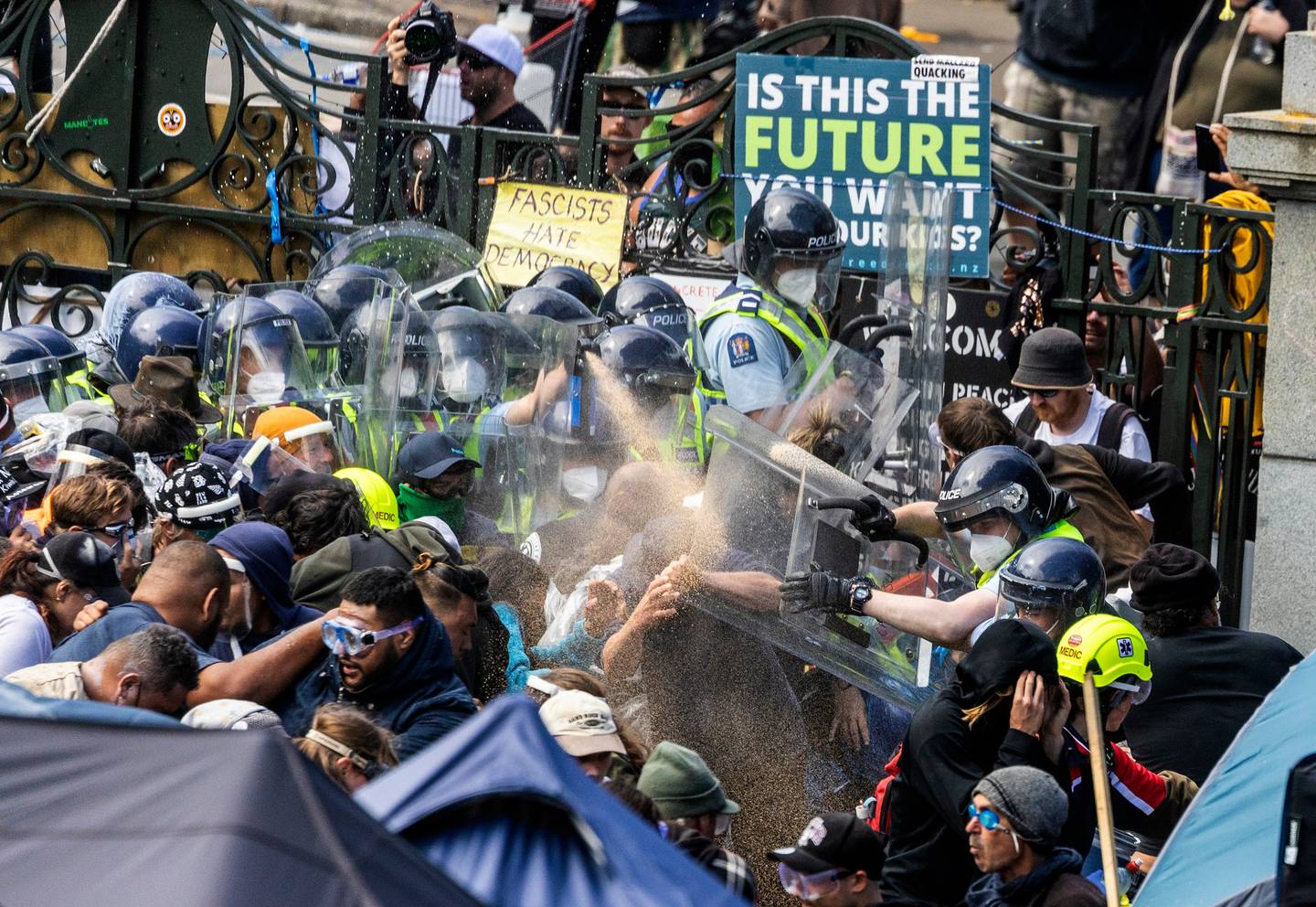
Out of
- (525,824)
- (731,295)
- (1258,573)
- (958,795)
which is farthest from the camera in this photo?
(731,295)

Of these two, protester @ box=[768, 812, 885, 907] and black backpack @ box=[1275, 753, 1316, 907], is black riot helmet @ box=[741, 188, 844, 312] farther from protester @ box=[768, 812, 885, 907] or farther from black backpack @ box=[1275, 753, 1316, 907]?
black backpack @ box=[1275, 753, 1316, 907]

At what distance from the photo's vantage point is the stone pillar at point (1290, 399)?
6926 millimetres

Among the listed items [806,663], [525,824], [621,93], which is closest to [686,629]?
[806,663]

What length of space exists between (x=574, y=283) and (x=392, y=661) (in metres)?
4.92

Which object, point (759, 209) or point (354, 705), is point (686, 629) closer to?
point (354, 705)

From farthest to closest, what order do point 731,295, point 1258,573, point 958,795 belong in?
point 731,295
point 1258,573
point 958,795

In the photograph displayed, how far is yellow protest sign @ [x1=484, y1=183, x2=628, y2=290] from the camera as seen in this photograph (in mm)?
10750

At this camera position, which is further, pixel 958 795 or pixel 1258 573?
pixel 1258 573

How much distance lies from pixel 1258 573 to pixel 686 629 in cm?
237

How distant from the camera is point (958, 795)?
15.2 ft

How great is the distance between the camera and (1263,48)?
1224 centimetres

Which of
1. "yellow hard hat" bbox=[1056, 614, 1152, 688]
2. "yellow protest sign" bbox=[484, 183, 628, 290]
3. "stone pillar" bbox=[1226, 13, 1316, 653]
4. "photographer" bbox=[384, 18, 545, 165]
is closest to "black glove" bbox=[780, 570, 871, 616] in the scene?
"yellow hard hat" bbox=[1056, 614, 1152, 688]

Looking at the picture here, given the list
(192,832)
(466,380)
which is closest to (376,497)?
(466,380)

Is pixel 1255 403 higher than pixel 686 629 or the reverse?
higher
